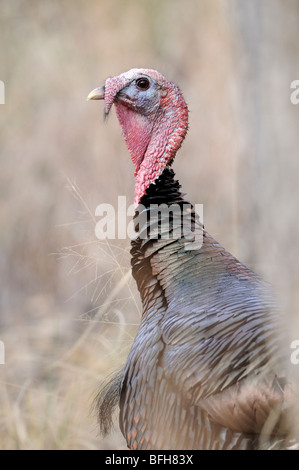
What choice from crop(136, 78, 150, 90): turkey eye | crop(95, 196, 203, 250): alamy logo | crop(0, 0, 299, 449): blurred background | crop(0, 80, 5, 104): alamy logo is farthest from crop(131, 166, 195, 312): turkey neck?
crop(0, 80, 5, 104): alamy logo

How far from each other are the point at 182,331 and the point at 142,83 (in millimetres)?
1022

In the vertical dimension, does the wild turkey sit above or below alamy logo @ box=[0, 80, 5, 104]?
below

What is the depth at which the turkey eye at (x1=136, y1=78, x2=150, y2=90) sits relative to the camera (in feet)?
8.98

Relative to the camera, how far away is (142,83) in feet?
9.01

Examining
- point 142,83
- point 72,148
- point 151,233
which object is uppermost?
point 142,83

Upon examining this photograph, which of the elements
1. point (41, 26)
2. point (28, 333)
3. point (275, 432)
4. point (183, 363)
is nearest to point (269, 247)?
point (275, 432)

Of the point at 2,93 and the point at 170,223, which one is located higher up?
the point at 2,93

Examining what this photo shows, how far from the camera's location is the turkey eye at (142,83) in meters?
2.74

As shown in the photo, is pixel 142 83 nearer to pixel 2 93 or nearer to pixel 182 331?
pixel 182 331


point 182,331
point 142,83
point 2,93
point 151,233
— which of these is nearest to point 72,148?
point 2,93

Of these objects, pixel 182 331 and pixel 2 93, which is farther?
pixel 2 93

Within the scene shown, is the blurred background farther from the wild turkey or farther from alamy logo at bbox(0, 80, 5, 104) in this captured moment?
the wild turkey

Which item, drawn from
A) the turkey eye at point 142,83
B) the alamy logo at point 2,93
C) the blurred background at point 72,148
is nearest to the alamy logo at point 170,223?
the turkey eye at point 142,83

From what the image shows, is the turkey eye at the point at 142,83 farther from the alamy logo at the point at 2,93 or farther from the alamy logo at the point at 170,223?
the alamy logo at the point at 2,93
